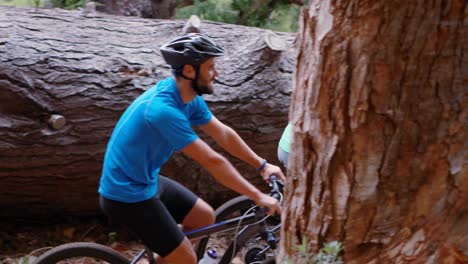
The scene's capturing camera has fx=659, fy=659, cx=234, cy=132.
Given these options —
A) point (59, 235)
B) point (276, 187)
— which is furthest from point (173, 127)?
point (59, 235)

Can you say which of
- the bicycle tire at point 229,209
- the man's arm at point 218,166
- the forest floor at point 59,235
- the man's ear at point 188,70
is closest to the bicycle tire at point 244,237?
the bicycle tire at point 229,209

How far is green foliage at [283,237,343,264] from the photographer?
2.73m

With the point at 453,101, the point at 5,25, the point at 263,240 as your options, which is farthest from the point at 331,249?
the point at 5,25

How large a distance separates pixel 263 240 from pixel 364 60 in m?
2.04

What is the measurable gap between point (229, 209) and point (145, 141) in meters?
1.11

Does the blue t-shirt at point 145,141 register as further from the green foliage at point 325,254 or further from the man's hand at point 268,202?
the green foliage at point 325,254

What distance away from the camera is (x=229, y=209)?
4.46 m

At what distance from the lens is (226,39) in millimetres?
6133

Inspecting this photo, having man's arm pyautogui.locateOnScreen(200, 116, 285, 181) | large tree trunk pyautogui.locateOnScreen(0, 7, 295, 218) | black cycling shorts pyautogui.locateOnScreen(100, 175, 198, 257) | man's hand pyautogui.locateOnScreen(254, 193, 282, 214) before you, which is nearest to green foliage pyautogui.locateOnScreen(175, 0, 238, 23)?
large tree trunk pyautogui.locateOnScreen(0, 7, 295, 218)

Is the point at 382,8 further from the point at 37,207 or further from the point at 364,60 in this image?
the point at 37,207

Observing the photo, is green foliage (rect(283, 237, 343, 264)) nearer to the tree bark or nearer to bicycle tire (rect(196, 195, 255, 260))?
bicycle tire (rect(196, 195, 255, 260))

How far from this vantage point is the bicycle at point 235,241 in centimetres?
396

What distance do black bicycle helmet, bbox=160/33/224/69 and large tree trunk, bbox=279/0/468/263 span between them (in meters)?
0.93

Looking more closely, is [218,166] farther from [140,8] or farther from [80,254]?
[140,8]
